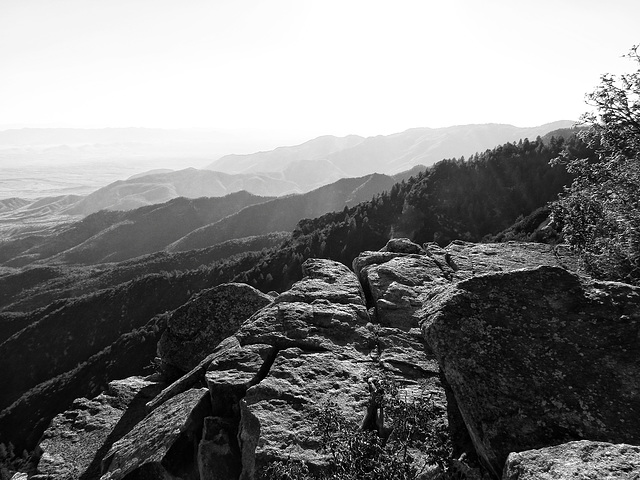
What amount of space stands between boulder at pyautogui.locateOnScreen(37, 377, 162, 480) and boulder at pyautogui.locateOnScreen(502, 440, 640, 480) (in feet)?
47.4

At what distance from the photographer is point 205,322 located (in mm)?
20266

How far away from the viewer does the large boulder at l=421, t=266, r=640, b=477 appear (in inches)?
271

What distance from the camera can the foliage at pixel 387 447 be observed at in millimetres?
6441

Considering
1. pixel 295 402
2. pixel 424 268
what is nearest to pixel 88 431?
pixel 295 402

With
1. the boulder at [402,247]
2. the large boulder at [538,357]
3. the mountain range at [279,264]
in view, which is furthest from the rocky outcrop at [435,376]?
the mountain range at [279,264]

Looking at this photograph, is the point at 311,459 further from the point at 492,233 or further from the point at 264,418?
the point at 492,233

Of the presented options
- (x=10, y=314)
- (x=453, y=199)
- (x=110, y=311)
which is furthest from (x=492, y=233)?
(x=10, y=314)

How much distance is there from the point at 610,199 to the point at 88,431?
22.5 metres

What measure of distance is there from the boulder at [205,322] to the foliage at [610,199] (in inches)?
545

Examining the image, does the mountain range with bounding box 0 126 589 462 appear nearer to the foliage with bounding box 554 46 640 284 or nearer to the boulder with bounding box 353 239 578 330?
the boulder with bounding box 353 239 578 330

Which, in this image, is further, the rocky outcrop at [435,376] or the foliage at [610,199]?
the foliage at [610,199]

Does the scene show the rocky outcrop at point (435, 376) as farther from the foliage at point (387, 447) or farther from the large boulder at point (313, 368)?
the foliage at point (387, 447)

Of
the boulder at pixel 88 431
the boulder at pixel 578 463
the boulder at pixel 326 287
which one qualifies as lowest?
the boulder at pixel 88 431

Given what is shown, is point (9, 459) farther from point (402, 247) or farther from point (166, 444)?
point (402, 247)
